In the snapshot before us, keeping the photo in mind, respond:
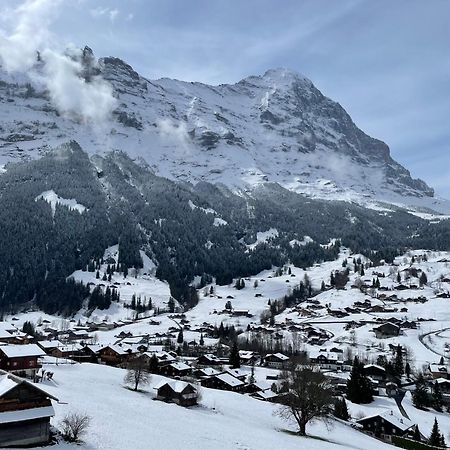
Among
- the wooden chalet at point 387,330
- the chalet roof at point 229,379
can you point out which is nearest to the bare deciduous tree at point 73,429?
the chalet roof at point 229,379

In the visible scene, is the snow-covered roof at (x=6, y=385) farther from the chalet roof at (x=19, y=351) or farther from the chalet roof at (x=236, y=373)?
the chalet roof at (x=236, y=373)

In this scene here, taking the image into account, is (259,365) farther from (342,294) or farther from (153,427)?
(342,294)

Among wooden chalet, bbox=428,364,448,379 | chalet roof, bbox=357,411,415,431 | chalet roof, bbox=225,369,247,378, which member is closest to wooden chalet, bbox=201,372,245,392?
chalet roof, bbox=225,369,247,378

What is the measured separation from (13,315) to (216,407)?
143756 millimetres

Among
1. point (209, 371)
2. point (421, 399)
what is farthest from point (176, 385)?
point (421, 399)

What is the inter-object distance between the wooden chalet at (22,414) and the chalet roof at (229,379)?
4847cm

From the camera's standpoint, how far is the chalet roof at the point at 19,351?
199 feet

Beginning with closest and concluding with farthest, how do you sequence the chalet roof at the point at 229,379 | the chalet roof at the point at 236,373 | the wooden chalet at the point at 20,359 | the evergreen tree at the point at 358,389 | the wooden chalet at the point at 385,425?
the wooden chalet at the point at 20,359, the wooden chalet at the point at 385,425, the evergreen tree at the point at 358,389, the chalet roof at the point at 229,379, the chalet roof at the point at 236,373

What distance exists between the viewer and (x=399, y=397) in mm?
85375

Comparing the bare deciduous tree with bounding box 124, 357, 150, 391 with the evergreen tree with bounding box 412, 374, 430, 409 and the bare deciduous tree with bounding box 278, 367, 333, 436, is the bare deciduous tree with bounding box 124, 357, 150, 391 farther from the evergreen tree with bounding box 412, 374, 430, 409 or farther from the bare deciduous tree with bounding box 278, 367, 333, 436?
the evergreen tree with bounding box 412, 374, 430, 409

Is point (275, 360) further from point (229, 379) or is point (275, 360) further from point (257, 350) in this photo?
point (229, 379)

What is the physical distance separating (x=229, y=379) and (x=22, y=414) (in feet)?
170

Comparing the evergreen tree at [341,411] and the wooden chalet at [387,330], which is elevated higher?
the wooden chalet at [387,330]

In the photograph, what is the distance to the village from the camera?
2405 inches
